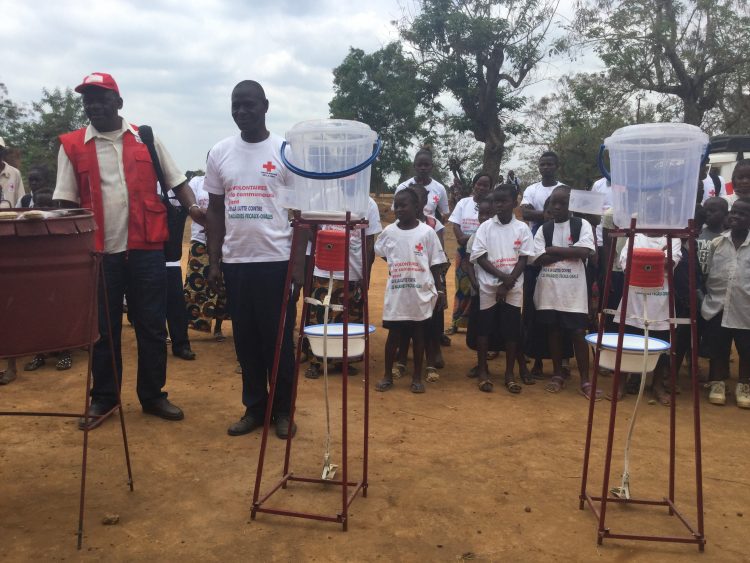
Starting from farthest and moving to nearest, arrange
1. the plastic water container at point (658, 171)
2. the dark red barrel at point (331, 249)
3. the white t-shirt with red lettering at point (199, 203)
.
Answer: the white t-shirt with red lettering at point (199, 203) < the dark red barrel at point (331, 249) < the plastic water container at point (658, 171)

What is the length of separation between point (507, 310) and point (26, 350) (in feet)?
11.9

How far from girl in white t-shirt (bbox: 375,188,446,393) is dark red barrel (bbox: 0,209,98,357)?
9.07 ft

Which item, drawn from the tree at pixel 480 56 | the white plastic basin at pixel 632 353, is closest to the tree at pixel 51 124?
the tree at pixel 480 56

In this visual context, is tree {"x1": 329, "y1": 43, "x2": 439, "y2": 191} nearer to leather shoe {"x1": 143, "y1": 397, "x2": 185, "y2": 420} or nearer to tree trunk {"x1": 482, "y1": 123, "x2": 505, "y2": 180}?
tree trunk {"x1": 482, "y1": 123, "x2": 505, "y2": 180}

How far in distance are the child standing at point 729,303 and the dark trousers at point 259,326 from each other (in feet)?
10.9

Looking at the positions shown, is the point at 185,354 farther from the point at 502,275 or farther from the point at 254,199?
the point at 502,275

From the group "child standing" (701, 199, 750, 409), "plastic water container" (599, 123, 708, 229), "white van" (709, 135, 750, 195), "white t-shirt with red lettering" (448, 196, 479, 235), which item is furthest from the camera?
"white van" (709, 135, 750, 195)

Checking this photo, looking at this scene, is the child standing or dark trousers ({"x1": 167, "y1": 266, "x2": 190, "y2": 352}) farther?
dark trousers ({"x1": 167, "y1": 266, "x2": 190, "y2": 352})

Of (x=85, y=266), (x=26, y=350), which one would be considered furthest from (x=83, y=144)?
(x=26, y=350)

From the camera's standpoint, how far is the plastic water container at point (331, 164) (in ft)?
9.08

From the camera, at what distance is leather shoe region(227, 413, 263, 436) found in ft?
13.1

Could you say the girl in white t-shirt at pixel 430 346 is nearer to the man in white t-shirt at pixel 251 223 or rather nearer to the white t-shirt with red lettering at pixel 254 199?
the man in white t-shirt at pixel 251 223

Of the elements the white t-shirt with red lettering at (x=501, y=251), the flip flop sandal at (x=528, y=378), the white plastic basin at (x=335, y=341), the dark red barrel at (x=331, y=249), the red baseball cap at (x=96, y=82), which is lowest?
the flip flop sandal at (x=528, y=378)

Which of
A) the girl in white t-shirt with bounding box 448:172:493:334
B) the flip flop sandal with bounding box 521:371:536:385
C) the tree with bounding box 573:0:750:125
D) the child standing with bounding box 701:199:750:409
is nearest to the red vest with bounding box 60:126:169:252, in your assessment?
the flip flop sandal with bounding box 521:371:536:385
